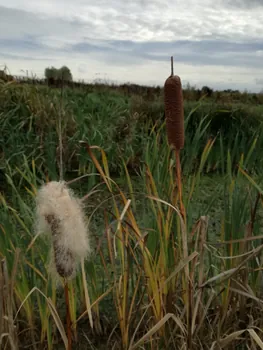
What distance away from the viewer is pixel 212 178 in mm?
3848

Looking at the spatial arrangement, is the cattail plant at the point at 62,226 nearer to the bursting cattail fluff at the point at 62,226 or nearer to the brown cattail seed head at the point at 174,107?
the bursting cattail fluff at the point at 62,226

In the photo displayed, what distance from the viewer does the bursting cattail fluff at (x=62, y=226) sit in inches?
37.1

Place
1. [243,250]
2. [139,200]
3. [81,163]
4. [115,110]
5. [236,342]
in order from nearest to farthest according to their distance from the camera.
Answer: [243,250]
[236,342]
[139,200]
[81,163]
[115,110]

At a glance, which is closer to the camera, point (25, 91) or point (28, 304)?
point (28, 304)

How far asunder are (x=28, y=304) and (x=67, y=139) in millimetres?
2614

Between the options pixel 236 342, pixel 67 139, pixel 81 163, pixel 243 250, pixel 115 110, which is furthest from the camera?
pixel 115 110

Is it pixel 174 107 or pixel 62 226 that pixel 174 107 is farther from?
pixel 62 226

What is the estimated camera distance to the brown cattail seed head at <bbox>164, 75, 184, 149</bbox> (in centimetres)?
103

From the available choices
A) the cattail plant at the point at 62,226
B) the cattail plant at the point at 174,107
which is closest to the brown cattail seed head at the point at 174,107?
the cattail plant at the point at 174,107

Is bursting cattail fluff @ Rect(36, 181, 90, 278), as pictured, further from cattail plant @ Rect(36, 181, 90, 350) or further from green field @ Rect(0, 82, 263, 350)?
green field @ Rect(0, 82, 263, 350)

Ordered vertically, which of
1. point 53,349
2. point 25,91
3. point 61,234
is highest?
point 25,91

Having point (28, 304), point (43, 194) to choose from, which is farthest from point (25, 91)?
point (43, 194)

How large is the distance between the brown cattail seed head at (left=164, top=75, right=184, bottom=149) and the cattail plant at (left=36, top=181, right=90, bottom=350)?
0.25 meters

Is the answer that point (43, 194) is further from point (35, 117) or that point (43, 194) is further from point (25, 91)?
point (25, 91)
